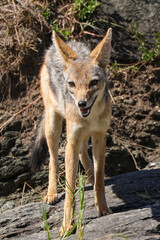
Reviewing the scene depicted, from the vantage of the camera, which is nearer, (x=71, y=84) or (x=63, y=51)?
(x=71, y=84)

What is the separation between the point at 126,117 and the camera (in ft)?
25.3

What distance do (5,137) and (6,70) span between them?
145cm

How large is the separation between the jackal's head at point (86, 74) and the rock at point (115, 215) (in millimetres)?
1296

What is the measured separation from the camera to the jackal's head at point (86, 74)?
14.9 feet

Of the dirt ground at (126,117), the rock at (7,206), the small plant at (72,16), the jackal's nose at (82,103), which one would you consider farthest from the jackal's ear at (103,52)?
the rock at (7,206)

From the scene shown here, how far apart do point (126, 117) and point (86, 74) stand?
121 inches

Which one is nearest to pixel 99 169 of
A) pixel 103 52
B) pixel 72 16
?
pixel 103 52

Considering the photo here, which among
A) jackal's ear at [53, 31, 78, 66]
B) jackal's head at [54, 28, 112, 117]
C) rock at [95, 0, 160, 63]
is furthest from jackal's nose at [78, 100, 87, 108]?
rock at [95, 0, 160, 63]

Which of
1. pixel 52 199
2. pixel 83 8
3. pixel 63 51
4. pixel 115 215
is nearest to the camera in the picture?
pixel 115 215

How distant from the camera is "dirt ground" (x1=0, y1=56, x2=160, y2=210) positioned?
732 centimetres

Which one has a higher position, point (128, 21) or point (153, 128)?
point (128, 21)

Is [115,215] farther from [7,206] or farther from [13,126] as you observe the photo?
[13,126]

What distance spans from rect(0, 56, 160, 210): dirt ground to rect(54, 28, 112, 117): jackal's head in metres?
2.59

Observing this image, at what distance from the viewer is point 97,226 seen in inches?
179
